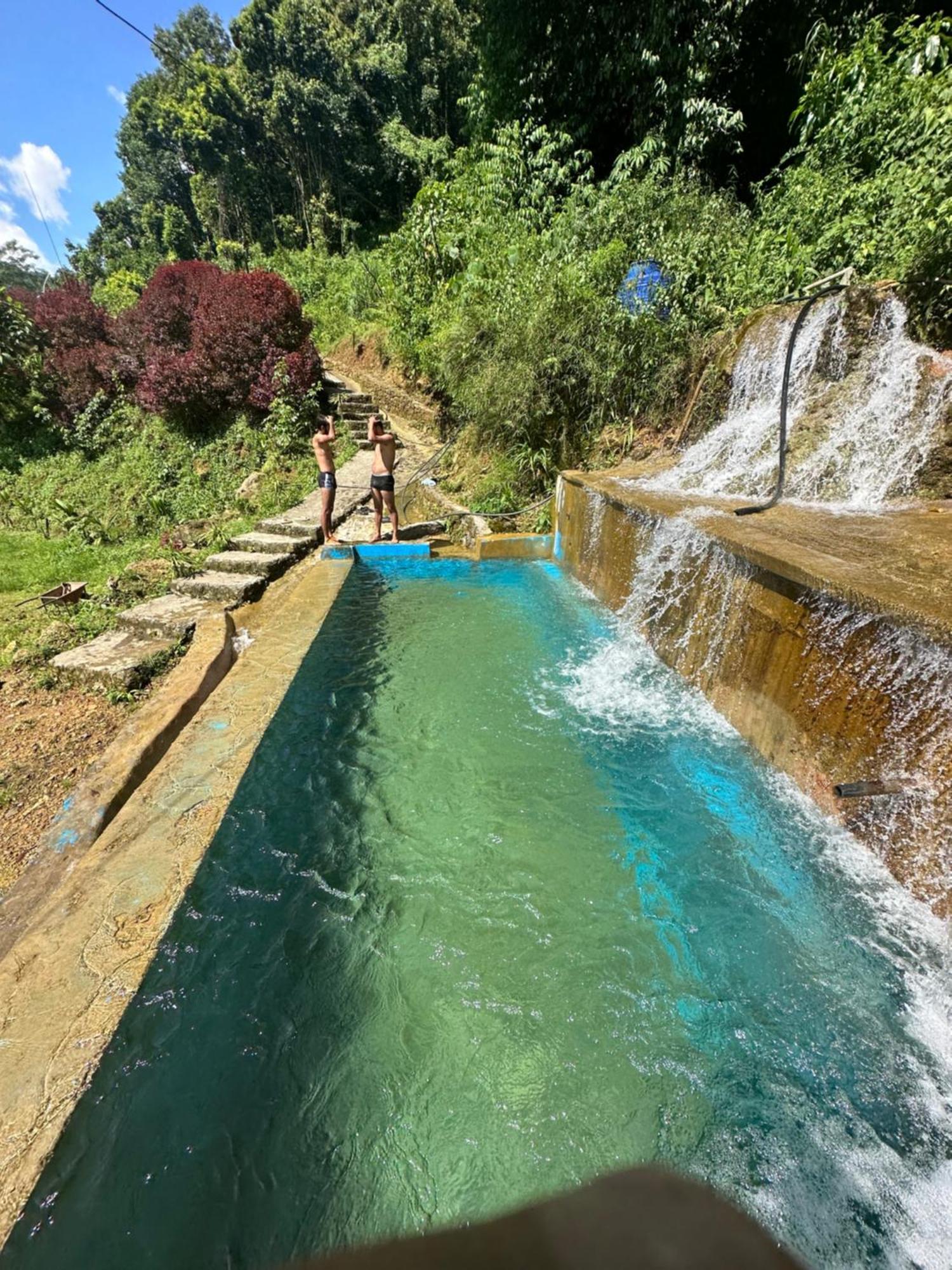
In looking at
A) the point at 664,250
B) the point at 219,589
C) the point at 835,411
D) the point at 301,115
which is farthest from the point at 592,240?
the point at 301,115

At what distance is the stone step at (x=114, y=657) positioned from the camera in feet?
13.6

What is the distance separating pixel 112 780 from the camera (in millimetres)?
2979

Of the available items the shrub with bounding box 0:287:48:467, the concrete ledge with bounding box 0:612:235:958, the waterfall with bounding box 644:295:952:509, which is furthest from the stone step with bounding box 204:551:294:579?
the shrub with bounding box 0:287:48:467

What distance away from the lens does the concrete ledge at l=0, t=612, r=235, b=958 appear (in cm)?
245

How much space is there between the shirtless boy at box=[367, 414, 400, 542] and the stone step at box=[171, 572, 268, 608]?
2207 millimetres

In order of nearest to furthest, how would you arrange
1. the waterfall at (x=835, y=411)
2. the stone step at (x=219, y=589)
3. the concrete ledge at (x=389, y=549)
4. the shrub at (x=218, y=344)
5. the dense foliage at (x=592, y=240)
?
the waterfall at (x=835, y=411)
the stone step at (x=219, y=589)
the dense foliage at (x=592, y=240)
the concrete ledge at (x=389, y=549)
the shrub at (x=218, y=344)

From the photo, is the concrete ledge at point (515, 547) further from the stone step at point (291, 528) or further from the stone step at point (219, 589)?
the stone step at point (219, 589)

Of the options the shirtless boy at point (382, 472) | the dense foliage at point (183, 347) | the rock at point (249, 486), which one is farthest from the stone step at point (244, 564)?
the dense foliage at point (183, 347)

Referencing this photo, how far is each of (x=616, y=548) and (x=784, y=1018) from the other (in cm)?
404

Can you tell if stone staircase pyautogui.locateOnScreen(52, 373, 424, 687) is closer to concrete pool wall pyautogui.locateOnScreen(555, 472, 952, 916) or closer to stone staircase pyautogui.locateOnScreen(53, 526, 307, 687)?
stone staircase pyautogui.locateOnScreen(53, 526, 307, 687)

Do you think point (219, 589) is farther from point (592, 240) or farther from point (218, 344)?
point (592, 240)

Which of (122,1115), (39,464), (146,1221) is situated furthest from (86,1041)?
(39,464)

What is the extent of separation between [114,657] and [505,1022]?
4018 mm

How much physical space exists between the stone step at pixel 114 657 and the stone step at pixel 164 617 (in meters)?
0.06
